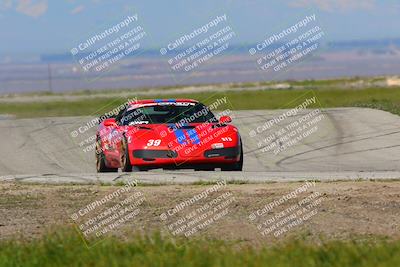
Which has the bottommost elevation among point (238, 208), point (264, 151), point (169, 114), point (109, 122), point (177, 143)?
point (264, 151)

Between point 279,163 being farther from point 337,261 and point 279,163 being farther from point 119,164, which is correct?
point 337,261

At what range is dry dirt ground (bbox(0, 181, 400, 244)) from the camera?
13734mm

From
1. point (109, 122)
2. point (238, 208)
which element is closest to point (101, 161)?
point (109, 122)

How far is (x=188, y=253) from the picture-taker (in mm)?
11172

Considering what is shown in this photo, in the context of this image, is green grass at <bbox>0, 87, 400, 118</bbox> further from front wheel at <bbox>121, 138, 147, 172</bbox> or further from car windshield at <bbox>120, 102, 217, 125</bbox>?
front wheel at <bbox>121, 138, 147, 172</bbox>

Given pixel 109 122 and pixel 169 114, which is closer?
pixel 169 114

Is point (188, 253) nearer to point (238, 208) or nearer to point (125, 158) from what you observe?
point (238, 208)

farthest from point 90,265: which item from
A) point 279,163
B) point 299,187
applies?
point 279,163

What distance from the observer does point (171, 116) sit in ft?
74.7

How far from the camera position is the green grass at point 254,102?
50.1 metres

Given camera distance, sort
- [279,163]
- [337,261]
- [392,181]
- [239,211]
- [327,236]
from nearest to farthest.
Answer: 1. [337,261]
2. [327,236]
3. [239,211]
4. [392,181]
5. [279,163]

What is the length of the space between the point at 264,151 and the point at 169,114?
6.31 m

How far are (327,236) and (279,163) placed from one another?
12.8 m

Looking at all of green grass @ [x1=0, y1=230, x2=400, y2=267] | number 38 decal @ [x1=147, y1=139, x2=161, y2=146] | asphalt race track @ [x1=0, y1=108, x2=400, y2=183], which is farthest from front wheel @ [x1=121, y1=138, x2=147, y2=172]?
green grass @ [x1=0, y1=230, x2=400, y2=267]
